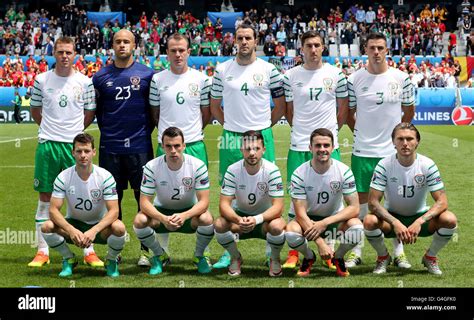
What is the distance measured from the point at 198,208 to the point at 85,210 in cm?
118

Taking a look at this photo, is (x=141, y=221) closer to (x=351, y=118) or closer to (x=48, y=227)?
(x=48, y=227)

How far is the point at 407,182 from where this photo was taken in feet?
26.6

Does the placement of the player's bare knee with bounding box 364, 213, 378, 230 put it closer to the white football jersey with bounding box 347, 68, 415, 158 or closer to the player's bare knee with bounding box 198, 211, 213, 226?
the white football jersey with bounding box 347, 68, 415, 158

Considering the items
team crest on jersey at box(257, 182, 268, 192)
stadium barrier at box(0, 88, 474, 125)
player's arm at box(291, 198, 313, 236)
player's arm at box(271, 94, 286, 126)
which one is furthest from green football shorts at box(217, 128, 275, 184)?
stadium barrier at box(0, 88, 474, 125)

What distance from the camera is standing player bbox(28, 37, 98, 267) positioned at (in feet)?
28.7

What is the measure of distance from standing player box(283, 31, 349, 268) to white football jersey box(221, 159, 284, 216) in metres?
0.75

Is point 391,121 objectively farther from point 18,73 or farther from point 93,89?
point 18,73

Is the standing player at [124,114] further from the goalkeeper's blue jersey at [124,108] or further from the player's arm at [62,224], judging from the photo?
the player's arm at [62,224]

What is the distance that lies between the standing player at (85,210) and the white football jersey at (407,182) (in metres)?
2.70

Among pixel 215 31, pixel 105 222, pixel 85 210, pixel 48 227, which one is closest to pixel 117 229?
pixel 105 222

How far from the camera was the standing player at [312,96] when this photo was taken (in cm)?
871

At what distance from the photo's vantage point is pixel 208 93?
888cm

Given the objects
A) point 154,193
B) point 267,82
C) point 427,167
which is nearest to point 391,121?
point 427,167

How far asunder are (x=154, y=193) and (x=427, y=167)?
2883 mm
